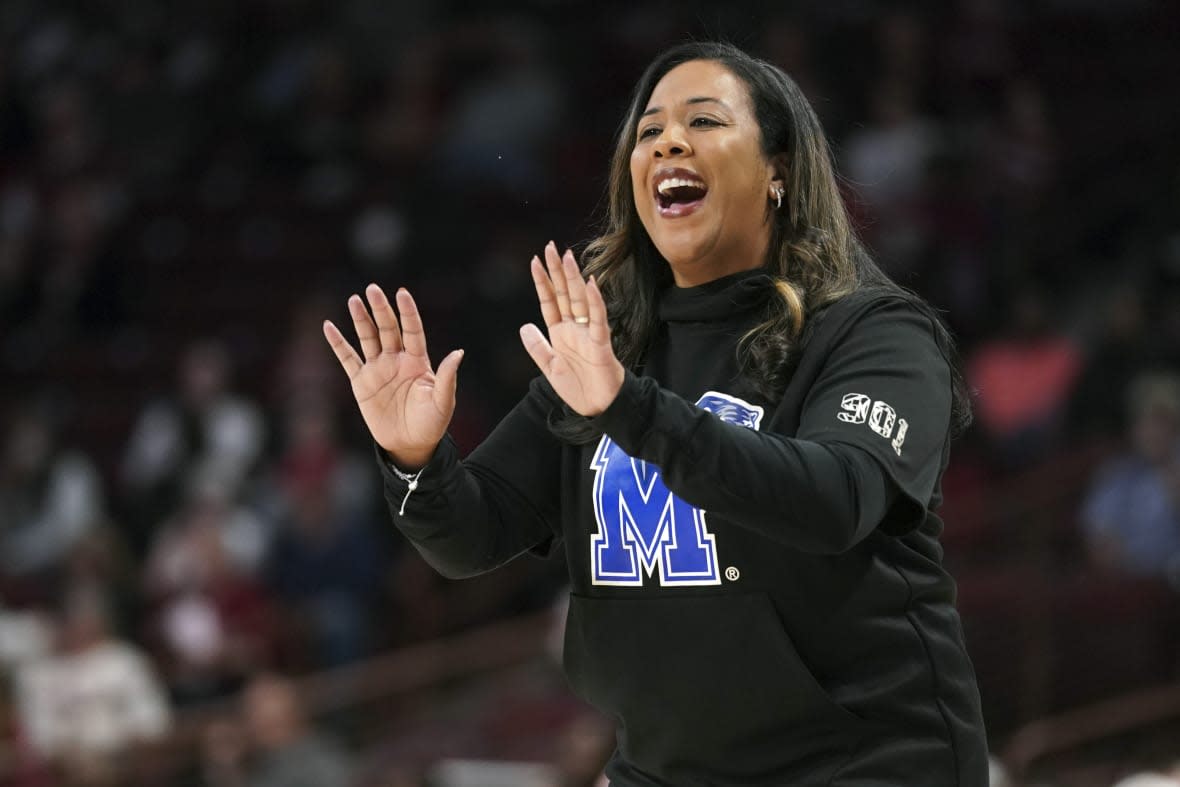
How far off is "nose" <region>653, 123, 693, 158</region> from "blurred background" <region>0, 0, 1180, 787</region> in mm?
3002

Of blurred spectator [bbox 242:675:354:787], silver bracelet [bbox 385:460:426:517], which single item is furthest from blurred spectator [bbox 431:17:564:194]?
silver bracelet [bbox 385:460:426:517]

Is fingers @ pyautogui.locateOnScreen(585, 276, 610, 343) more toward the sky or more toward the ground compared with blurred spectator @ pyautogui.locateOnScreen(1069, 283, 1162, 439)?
more toward the sky

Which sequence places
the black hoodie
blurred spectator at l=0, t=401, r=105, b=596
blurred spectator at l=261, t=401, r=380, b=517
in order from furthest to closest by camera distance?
blurred spectator at l=0, t=401, r=105, b=596 → blurred spectator at l=261, t=401, r=380, b=517 → the black hoodie

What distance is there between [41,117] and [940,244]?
712 centimetres

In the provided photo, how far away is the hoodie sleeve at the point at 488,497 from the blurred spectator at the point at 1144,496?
4.21 meters

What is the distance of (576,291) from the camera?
8.02 feet

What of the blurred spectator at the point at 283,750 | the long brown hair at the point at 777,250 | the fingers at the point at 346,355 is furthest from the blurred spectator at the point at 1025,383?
the fingers at the point at 346,355

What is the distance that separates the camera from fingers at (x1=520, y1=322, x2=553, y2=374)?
2436 mm

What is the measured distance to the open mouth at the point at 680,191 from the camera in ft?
9.03

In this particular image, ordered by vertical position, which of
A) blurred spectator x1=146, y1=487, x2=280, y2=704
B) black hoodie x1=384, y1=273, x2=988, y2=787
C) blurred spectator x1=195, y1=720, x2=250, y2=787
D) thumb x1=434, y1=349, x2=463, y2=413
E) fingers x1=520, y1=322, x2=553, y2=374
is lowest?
blurred spectator x1=195, y1=720, x2=250, y2=787

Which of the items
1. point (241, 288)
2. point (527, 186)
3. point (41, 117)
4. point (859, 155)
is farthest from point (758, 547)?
point (41, 117)

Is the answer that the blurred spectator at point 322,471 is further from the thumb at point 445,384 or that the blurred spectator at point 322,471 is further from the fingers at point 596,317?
the fingers at point 596,317

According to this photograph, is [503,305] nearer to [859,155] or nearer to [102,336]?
[859,155]

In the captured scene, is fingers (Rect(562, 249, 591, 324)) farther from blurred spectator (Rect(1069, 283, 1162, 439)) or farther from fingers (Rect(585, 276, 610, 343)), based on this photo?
blurred spectator (Rect(1069, 283, 1162, 439))
